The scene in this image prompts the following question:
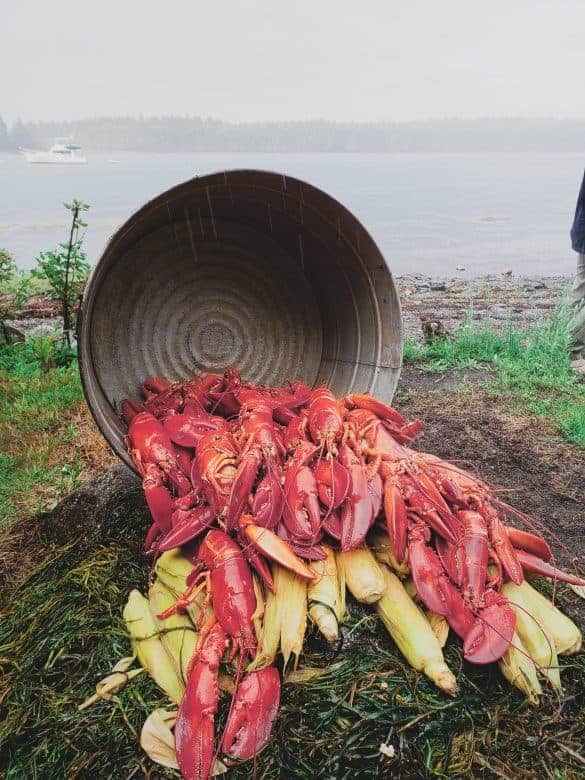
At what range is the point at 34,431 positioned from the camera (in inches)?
186

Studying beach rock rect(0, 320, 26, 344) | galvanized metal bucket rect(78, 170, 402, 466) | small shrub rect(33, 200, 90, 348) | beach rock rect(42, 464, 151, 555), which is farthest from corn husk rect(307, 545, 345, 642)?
beach rock rect(0, 320, 26, 344)

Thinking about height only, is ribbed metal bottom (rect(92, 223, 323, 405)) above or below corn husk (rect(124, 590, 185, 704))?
above

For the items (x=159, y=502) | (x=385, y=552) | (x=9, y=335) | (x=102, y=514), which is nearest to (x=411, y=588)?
(x=385, y=552)

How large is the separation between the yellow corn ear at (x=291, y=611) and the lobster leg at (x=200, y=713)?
0.76 ft

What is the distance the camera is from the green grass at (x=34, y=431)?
3.97 m

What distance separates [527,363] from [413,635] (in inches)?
173

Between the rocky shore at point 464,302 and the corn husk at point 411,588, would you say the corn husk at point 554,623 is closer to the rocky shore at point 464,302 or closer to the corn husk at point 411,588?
the corn husk at point 411,588

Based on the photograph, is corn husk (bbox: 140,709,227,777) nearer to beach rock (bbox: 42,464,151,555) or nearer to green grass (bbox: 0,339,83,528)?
beach rock (bbox: 42,464,151,555)

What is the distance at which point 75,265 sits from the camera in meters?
6.10

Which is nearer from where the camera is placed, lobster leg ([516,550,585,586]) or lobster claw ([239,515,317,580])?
lobster claw ([239,515,317,580])

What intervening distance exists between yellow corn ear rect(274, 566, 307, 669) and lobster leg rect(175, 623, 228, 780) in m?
0.23

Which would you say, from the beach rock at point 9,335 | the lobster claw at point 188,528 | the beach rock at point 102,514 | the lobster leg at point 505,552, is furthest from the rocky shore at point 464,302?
the lobster claw at point 188,528

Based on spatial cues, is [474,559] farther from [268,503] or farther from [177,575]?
[177,575]

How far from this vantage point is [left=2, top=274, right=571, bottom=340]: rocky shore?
806cm
